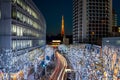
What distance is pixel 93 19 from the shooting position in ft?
400

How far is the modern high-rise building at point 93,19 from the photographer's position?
11881 centimetres

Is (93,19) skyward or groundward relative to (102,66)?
skyward

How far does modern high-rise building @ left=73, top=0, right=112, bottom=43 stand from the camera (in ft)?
390

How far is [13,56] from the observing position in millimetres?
36875

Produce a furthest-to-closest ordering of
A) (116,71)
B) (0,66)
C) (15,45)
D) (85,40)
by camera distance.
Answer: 1. (85,40)
2. (15,45)
3. (0,66)
4. (116,71)

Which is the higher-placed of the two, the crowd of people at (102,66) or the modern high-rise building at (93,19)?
the modern high-rise building at (93,19)

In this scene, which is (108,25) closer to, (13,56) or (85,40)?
(85,40)

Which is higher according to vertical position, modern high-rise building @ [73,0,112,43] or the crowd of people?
modern high-rise building @ [73,0,112,43]

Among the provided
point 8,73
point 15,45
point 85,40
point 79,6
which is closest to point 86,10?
point 79,6

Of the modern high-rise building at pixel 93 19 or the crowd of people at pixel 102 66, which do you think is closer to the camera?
the crowd of people at pixel 102 66

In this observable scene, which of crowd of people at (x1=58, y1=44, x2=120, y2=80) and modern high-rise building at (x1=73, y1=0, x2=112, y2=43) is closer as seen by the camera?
crowd of people at (x1=58, y1=44, x2=120, y2=80)

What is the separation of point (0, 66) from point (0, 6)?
32.9 feet

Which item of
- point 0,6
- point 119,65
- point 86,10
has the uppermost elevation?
point 86,10

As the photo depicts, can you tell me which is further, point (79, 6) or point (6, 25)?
point (79, 6)
